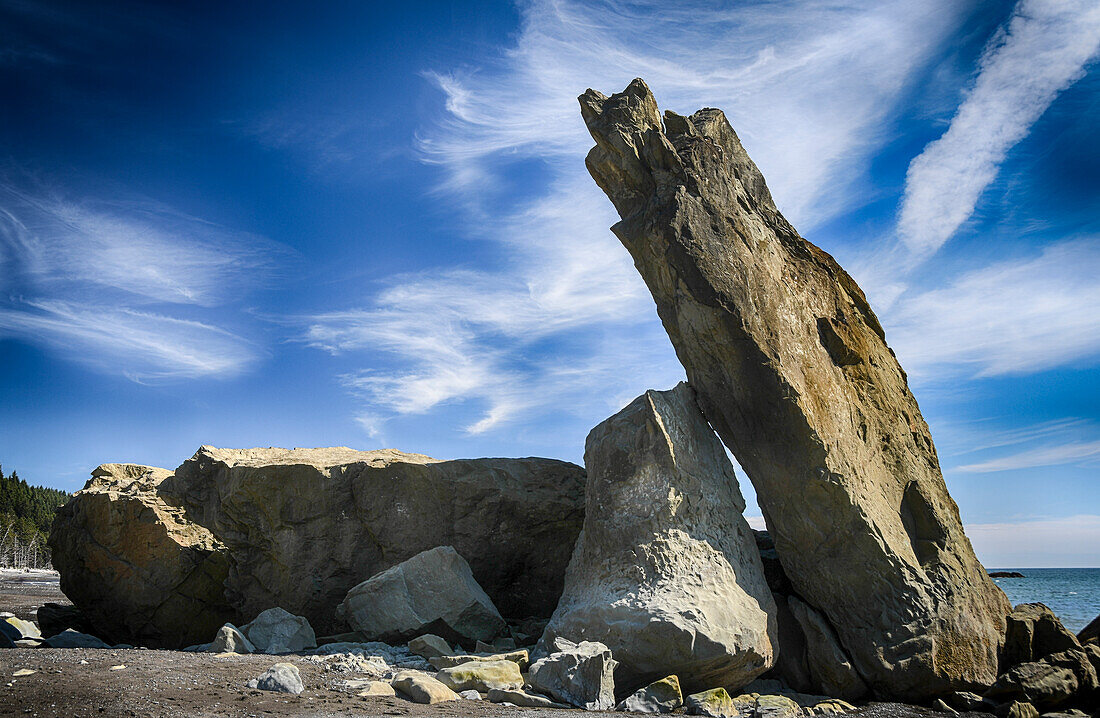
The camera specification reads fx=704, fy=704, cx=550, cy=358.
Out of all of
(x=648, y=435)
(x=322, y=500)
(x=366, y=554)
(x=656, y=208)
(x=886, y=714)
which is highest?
(x=656, y=208)

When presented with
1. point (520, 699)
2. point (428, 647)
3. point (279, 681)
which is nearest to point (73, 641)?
point (428, 647)

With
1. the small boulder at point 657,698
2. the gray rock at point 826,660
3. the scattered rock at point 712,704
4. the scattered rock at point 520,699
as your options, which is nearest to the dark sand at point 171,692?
the scattered rock at point 520,699

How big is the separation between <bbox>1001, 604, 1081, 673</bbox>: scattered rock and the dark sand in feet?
26.5

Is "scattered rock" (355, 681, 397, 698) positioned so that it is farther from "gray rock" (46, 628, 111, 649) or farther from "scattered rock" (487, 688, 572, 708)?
"gray rock" (46, 628, 111, 649)

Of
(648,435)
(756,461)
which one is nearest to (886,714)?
(756,461)

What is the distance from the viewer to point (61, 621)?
15.3 metres

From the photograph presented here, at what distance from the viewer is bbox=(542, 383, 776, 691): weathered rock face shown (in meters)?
9.66

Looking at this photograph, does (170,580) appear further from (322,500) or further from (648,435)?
(648,435)

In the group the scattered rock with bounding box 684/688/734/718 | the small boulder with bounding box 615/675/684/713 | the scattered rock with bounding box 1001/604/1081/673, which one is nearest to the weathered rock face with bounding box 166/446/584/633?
the small boulder with bounding box 615/675/684/713

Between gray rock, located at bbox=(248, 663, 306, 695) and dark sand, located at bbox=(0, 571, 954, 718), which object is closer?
dark sand, located at bbox=(0, 571, 954, 718)

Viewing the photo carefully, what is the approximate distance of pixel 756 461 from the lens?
38.5 ft

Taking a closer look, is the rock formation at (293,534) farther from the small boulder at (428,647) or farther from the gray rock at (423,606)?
the small boulder at (428,647)

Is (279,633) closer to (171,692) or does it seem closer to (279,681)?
(279,681)

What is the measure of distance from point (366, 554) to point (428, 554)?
235 centimetres
